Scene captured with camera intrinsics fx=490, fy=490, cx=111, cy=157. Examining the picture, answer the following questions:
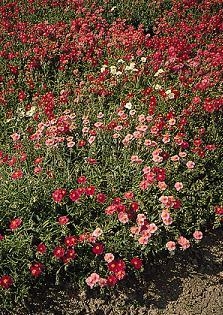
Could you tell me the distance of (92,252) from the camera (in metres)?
4.20

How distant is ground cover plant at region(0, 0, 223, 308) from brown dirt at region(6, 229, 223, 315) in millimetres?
124

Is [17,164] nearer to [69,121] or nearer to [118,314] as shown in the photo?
[69,121]

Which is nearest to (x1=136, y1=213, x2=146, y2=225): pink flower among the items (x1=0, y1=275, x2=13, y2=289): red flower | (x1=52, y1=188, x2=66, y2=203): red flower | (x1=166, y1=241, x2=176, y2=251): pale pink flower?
(x1=166, y1=241, x2=176, y2=251): pale pink flower

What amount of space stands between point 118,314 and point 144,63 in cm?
359

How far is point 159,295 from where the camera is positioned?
4227 millimetres

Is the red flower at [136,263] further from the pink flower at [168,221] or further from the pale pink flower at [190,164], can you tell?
the pale pink flower at [190,164]

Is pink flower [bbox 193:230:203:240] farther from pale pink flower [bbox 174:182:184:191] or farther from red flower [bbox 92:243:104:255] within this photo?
red flower [bbox 92:243:104:255]

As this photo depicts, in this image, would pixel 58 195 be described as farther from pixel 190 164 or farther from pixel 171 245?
pixel 190 164

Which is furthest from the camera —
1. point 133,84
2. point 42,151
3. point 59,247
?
point 133,84

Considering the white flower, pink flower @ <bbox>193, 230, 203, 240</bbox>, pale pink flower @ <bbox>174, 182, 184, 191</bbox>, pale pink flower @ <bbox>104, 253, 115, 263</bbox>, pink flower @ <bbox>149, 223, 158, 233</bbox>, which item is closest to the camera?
pale pink flower @ <bbox>104, 253, 115, 263</bbox>

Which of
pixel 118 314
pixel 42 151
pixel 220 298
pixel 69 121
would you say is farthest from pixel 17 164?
pixel 220 298


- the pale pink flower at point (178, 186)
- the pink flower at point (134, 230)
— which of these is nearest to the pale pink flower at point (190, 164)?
the pale pink flower at point (178, 186)

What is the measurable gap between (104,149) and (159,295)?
1.61 metres

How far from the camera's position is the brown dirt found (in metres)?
4.07
